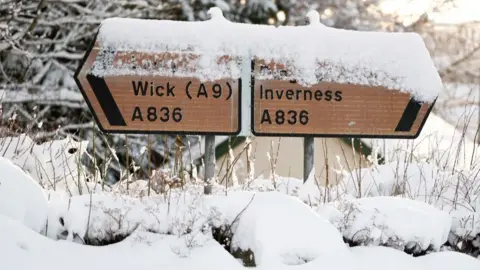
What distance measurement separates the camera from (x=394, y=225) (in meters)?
3.06

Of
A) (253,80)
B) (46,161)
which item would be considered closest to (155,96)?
(253,80)

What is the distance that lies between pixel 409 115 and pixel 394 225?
3.13 feet

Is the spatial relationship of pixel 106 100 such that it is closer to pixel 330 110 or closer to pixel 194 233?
pixel 194 233

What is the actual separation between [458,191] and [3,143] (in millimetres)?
3106

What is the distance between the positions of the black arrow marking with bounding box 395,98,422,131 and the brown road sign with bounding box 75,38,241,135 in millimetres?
1051

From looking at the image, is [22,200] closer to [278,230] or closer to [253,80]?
[278,230]

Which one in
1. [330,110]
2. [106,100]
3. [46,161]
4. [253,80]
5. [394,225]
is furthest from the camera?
[46,161]

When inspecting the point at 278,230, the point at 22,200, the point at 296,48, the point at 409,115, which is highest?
the point at 296,48

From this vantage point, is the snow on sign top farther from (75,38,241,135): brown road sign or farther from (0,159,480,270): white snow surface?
(0,159,480,270): white snow surface

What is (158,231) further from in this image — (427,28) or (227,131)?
(427,28)

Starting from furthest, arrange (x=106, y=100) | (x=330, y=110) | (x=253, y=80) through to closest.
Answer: (x=330, y=110) → (x=253, y=80) → (x=106, y=100)

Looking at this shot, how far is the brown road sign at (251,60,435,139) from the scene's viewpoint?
361 centimetres

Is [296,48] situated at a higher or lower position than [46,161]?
higher

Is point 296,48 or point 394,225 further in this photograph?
point 296,48
